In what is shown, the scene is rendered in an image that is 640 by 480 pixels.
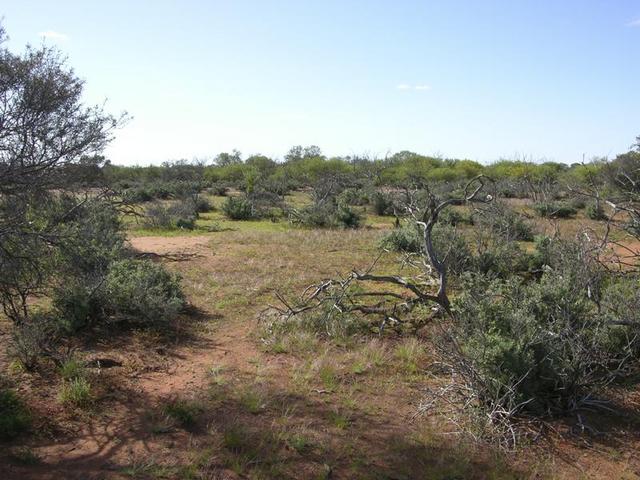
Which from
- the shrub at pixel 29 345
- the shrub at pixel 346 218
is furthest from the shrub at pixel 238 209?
the shrub at pixel 29 345

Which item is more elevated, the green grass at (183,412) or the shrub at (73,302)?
the shrub at (73,302)

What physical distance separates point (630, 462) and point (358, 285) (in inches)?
245

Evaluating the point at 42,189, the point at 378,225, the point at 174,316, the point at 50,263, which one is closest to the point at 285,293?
the point at 174,316

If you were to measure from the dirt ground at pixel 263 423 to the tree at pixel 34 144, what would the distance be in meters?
1.50

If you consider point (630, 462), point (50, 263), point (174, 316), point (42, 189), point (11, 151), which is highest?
point (11, 151)

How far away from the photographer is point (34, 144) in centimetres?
578

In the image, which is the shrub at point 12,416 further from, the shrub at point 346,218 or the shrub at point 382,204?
the shrub at point 382,204

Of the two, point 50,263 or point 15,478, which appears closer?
point 15,478

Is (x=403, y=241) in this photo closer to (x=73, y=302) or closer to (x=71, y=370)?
(x=73, y=302)

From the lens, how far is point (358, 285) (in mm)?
10781

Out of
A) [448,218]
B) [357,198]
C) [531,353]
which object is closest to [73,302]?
[531,353]

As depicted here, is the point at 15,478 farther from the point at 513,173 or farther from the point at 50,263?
the point at 513,173

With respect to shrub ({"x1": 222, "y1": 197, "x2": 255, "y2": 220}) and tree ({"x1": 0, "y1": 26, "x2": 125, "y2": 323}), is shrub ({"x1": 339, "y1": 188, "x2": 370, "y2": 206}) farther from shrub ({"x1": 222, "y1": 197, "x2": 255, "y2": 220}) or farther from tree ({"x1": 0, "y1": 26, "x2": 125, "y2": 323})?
tree ({"x1": 0, "y1": 26, "x2": 125, "y2": 323})

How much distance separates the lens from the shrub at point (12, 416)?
4.87 meters
